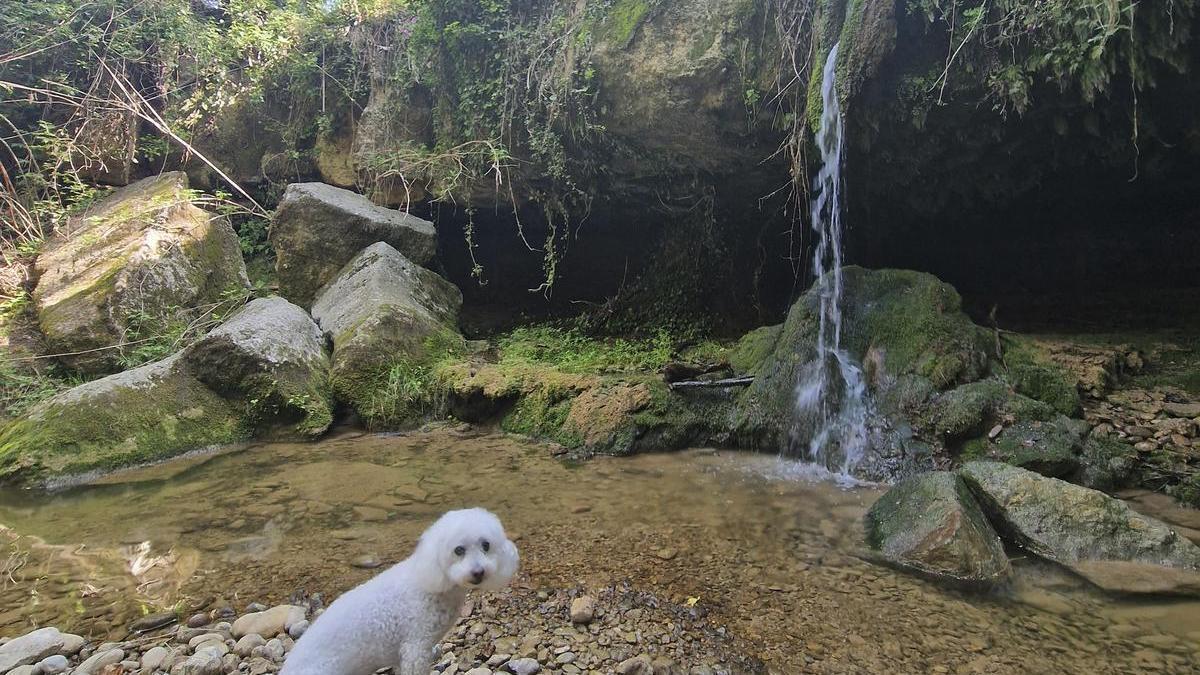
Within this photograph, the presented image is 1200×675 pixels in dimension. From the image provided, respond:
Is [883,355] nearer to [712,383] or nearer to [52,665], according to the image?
[712,383]

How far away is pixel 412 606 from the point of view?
1.96m

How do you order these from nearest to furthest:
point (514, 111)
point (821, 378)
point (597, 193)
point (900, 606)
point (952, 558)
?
1. point (900, 606)
2. point (952, 558)
3. point (821, 378)
4. point (514, 111)
5. point (597, 193)

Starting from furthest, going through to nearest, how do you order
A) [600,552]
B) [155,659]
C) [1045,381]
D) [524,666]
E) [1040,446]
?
1. [1045,381]
2. [1040,446]
3. [600,552]
4. [155,659]
5. [524,666]

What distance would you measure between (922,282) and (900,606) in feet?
12.1

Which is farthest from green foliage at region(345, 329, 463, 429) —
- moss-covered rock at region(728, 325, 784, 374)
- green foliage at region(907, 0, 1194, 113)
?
green foliage at region(907, 0, 1194, 113)

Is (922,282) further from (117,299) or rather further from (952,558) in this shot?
(117,299)

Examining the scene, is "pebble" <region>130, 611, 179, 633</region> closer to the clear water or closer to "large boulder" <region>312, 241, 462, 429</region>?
the clear water

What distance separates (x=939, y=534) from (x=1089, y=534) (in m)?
0.76

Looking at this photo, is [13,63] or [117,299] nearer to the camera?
[117,299]

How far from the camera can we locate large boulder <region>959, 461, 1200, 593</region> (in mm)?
2865

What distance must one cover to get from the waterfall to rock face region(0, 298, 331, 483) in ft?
14.1

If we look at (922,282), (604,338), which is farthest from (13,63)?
(922,282)

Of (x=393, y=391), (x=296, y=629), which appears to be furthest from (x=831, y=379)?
(x=296, y=629)

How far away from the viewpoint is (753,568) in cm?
305
